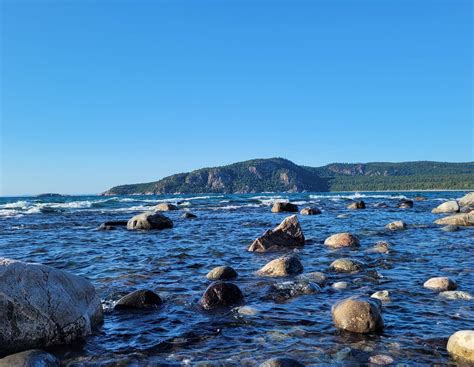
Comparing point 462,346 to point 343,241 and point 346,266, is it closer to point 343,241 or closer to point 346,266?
point 346,266

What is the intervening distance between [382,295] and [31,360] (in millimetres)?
6263

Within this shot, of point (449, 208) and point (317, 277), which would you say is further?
point (449, 208)

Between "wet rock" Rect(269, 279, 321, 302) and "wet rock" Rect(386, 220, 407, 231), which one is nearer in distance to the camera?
"wet rock" Rect(269, 279, 321, 302)

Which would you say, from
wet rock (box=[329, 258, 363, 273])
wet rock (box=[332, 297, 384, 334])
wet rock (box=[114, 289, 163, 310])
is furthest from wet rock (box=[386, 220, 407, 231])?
wet rock (box=[114, 289, 163, 310])

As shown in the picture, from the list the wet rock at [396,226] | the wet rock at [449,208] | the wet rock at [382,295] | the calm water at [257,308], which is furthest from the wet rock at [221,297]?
the wet rock at [449,208]

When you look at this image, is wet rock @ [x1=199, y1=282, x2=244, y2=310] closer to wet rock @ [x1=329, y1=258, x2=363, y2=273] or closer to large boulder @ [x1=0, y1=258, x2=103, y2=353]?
large boulder @ [x1=0, y1=258, x2=103, y2=353]

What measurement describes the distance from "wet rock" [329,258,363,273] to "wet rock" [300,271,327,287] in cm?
84

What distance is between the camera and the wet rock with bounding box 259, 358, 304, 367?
5332 mm

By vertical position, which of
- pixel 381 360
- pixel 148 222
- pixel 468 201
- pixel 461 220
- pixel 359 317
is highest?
pixel 148 222

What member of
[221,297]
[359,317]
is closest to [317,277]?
[221,297]

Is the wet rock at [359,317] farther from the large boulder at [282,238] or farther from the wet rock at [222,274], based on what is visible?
the large boulder at [282,238]

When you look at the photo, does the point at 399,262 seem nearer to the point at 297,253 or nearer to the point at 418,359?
the point at 297,253

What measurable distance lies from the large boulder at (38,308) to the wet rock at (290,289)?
366 centimetres

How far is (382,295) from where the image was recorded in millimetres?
8508
